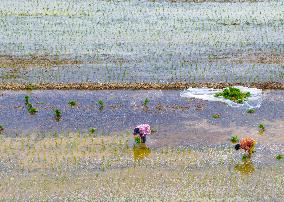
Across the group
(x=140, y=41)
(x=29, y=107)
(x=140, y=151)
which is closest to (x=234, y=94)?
(x=140, y=151)

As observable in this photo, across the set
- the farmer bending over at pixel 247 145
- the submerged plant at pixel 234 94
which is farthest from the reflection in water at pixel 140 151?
the submerged plant at pixel 234 94

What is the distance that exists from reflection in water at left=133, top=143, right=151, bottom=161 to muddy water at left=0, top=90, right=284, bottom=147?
0.36 metres

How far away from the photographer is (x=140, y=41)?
17.8m

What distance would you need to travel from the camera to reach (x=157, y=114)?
13359 mm

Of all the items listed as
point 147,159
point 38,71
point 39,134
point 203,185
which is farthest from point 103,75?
point 203,185

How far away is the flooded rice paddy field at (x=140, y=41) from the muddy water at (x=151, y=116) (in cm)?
105

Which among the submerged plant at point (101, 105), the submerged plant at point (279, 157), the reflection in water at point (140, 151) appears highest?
the submerged plant at point (101, 105)

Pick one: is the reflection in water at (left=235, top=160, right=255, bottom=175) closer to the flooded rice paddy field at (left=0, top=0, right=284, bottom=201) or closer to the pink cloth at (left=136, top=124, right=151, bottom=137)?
the flooded rice paddy field at (left=0, top=0, right=284, bottom=201)

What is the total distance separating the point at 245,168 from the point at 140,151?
2.28 meters

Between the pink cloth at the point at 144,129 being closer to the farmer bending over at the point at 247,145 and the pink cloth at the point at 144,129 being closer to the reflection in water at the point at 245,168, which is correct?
the farmer bending over at the point at 247,145

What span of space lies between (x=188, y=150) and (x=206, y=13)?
989 centimetres

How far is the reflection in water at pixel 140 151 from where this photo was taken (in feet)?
37.8

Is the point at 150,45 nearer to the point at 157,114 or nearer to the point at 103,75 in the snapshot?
the point at 103,75

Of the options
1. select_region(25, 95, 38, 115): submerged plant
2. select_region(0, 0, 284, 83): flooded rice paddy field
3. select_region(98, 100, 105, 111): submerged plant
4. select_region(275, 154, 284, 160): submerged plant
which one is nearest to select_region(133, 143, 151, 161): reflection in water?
select_region(98, 100, 105, 111): submerged plant
